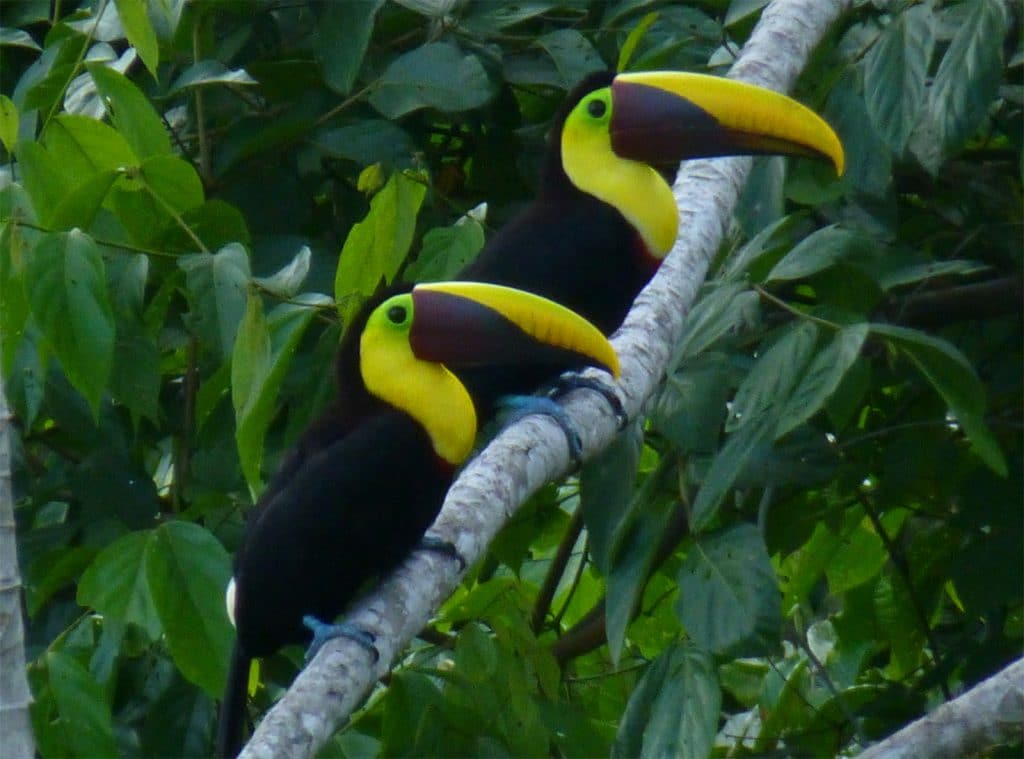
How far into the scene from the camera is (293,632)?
7.81 ft

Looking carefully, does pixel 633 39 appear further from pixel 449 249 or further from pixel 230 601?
pixel 230 601

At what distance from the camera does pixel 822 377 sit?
2.17 m

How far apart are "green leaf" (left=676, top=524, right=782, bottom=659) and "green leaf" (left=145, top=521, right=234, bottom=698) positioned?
63cm

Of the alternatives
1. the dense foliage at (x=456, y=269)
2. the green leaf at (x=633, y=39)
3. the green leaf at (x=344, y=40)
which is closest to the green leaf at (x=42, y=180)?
the dense foliage at (x=456, y=269)

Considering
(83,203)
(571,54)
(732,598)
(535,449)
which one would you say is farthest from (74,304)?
(571,54)

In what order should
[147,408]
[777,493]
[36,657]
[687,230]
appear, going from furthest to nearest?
[777,493], [687,230], [36,657], [147,408]

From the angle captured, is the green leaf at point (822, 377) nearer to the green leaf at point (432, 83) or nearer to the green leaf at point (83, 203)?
the green leaf at point (432, 83)

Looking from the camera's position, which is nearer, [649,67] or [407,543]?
[407,543]

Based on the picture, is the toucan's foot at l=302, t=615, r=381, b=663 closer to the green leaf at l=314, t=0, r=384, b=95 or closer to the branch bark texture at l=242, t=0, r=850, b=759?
the branch bark texture at l=242, t=0, r=850, b=759

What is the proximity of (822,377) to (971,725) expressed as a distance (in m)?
0.61

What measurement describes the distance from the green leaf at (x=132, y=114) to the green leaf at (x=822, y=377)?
94 centimetres

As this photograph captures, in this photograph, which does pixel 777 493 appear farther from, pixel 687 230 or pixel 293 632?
pixel 293 632

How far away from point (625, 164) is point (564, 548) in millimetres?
731

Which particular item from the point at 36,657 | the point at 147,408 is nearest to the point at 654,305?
the point at 147,408
